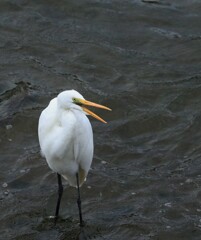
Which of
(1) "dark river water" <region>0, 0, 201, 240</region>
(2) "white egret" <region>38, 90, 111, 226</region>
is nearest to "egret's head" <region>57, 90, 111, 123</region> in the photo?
(2) "white egret" <region>38, 90, 111, 226</region>

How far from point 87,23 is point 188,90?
252cm

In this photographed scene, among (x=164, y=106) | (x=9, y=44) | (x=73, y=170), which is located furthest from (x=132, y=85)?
(x=73, y=170)

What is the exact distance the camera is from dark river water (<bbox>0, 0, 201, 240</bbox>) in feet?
23.2

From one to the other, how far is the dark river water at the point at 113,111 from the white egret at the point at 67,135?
2.09 ft

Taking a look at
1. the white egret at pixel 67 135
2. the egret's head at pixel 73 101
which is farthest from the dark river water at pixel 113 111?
the egret's head at pixel 73 101

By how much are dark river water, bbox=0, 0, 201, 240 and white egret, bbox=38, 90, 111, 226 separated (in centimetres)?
64

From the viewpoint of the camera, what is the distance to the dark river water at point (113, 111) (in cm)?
706

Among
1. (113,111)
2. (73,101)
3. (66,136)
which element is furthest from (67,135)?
(113,111)

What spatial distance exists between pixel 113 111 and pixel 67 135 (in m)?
2.67

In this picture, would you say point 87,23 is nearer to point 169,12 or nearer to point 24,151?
point 169,12

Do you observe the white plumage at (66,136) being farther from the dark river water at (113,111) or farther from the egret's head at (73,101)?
the dark river water at (113,111)

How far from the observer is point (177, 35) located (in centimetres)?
1083

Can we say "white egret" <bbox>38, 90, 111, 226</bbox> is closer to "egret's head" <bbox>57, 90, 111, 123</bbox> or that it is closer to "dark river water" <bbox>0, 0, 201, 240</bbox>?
"egret's head" <bbox>57, 90, 111, 123</bbox>

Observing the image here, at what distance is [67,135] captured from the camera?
6.53 meters
